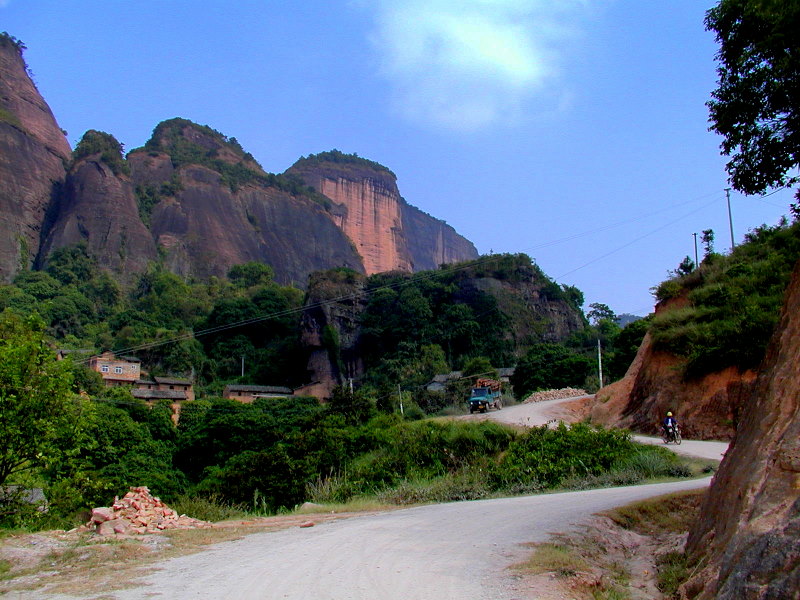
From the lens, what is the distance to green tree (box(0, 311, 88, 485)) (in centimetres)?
1212

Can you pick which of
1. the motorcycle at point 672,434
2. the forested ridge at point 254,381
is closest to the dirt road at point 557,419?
the motorcycle at point 672,434

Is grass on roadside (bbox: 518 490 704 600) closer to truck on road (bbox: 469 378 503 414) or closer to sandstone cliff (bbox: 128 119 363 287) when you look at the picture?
truck on road (bbox: 469 378 503 414)

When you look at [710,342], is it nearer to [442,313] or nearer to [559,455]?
[559,455]

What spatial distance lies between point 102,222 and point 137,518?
114 metres

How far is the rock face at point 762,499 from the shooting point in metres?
4.24

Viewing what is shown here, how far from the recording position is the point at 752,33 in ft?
31.4

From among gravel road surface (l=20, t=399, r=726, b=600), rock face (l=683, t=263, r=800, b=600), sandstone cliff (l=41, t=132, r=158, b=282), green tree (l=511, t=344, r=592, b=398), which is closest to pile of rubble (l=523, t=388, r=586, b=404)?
green tree (l=511, t=344, r=592, b=398)

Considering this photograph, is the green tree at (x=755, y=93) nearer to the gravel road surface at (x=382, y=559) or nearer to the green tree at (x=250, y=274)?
the gravel road surface at (x=382, y=559)

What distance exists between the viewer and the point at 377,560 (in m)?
7.65

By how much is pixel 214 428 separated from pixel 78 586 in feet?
122

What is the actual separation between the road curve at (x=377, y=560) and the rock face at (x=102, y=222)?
11003 cm

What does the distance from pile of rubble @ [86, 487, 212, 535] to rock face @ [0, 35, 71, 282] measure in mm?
101049

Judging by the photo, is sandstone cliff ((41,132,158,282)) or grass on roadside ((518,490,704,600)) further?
sandstone cliff ((41,132,158,282))

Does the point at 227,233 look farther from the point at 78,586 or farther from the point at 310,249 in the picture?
the point at 78,586
